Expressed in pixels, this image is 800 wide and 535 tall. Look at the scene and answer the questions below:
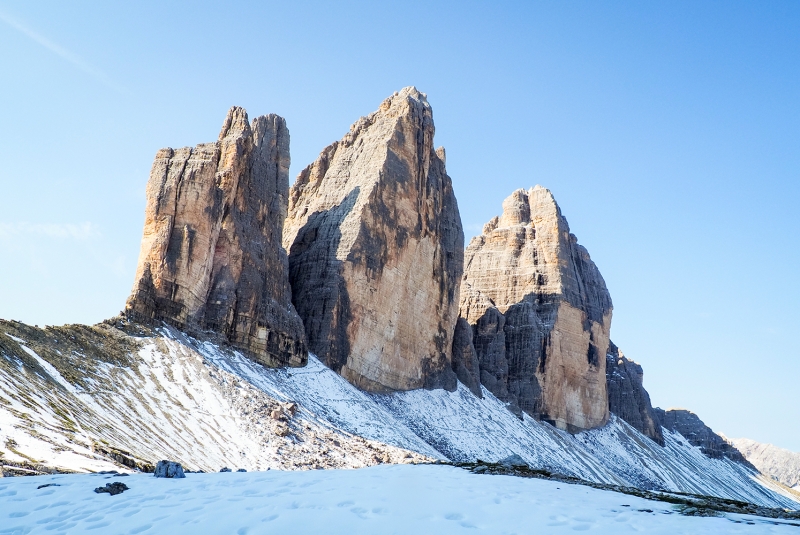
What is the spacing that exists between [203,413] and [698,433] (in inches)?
4140

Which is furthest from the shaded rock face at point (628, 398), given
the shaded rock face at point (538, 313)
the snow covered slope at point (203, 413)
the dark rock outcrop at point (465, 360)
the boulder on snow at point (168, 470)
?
the boulder on snow at point (168, 470)

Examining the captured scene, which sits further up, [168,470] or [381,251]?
[381,251]

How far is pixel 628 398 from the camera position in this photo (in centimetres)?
10719

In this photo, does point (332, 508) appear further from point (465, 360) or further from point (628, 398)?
point (628, 398)

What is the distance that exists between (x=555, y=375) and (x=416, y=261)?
27759 mm

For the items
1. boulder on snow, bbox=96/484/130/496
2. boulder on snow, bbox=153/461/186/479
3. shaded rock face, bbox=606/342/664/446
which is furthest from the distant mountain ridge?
boulder on snow, bbox=96/484/130/496

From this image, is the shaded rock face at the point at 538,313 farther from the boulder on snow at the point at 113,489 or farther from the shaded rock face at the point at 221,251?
the boulder on snow at the point at 113,489

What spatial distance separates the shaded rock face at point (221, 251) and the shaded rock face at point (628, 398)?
198ft

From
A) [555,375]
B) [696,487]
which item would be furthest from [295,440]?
[696,487]

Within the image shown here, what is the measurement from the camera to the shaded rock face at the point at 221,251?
4659 cm

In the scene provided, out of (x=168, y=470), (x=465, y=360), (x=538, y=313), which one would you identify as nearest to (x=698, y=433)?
(x=538, y=313)

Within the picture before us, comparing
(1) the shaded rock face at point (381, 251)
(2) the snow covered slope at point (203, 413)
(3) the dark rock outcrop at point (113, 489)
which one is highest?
(1) the shaded rock face at point (381, 251)

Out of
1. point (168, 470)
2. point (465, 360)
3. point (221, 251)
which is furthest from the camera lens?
point (465, 360)

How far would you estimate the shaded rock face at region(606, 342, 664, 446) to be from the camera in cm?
10562
